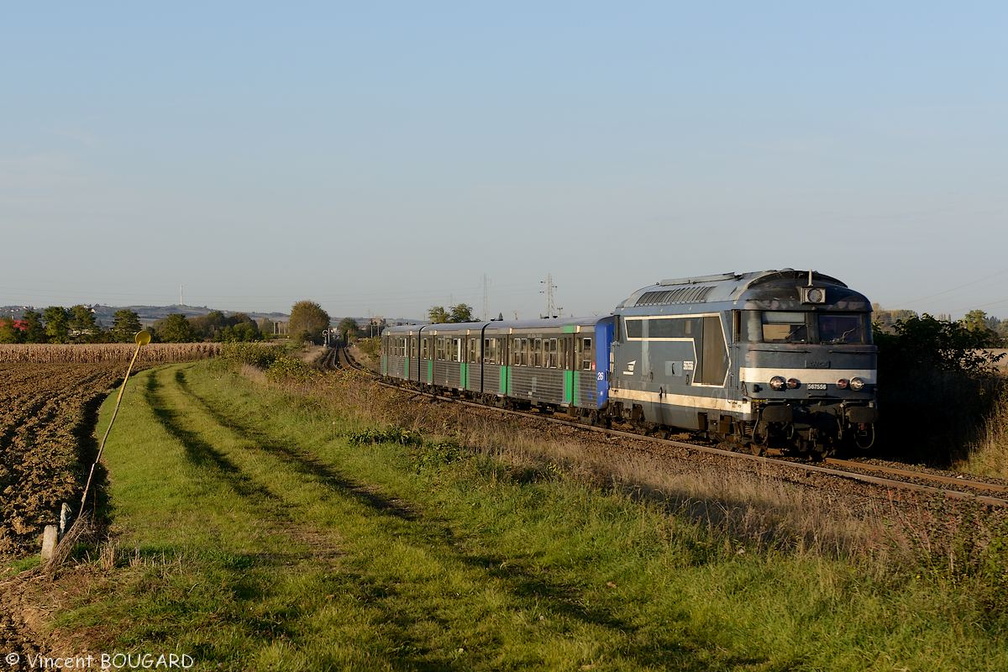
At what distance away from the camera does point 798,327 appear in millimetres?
17844

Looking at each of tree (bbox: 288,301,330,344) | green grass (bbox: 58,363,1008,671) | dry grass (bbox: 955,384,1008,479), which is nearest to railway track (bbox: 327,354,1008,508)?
dry grass (bbox: 955,384,1008,479)

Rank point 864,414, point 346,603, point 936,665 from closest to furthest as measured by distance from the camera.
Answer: point 936,665 → point 346,603 → point 864,414

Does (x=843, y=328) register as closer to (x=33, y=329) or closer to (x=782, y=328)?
(x=782, y=328)

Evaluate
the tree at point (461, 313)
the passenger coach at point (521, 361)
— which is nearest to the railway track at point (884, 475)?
the passenger coach at point (521, 361)

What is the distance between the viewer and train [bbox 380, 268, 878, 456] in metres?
17.7

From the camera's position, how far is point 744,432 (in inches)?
741

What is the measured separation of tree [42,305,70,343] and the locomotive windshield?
106435 millimetres

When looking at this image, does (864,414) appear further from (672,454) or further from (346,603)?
(346,603)

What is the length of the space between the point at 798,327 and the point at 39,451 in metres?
16.9

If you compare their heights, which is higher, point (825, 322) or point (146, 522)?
point (825, 322)

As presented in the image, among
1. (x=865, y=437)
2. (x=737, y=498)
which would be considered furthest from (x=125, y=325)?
(x=737, y=498)

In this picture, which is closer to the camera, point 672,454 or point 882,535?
point 882,535

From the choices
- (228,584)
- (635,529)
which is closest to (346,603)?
(228,584)

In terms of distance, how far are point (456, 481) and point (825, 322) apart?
26.8 feet
